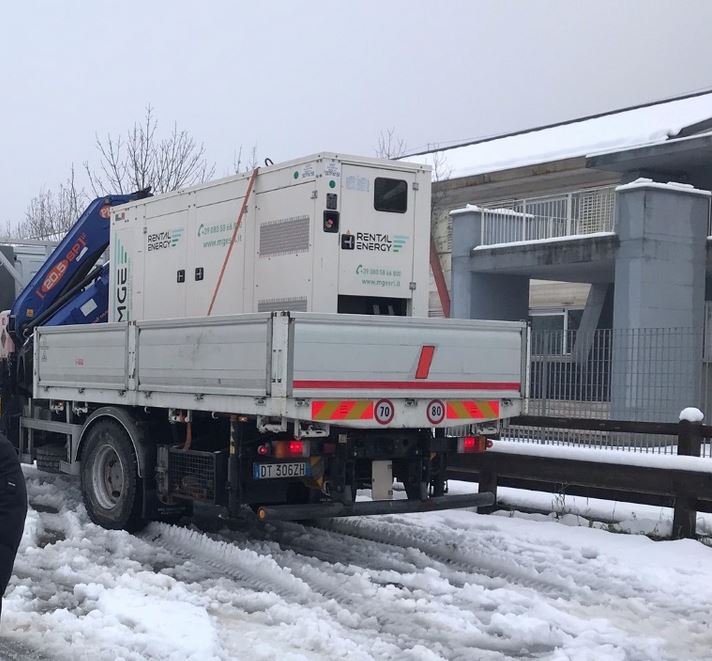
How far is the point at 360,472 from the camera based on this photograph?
27.8 feet

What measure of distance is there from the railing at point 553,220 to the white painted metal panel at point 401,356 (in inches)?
598

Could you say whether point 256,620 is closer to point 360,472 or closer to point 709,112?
point 360,472

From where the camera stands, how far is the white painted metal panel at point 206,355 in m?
7.66

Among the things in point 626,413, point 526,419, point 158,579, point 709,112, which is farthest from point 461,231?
point 158,579

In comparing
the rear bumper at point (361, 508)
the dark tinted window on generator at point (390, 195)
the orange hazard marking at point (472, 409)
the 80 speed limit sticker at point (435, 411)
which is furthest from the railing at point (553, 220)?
the 80 speed limit sticker at point (435, 411)

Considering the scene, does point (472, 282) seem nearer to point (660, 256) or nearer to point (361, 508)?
point (660, 256)

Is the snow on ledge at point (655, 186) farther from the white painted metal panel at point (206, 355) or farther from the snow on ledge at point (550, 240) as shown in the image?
the white painted metal panel at point (206, 355)

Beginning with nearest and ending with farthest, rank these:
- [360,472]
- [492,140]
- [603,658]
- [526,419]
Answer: [603,658]
[360,472]
[526,419]
[492,140]

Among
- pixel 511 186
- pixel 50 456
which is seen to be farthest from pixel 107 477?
pixel 511 186

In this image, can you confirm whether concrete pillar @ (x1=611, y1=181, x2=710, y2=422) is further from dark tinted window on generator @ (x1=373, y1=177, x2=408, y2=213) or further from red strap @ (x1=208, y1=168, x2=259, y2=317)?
red strap @ (x1=208, y1=168, x2=259, y2=317)

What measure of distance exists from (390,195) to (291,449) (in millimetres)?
2732

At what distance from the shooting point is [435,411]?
8.38 metres

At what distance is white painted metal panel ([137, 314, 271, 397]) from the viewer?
7.66 m

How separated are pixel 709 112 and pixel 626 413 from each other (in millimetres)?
13906
